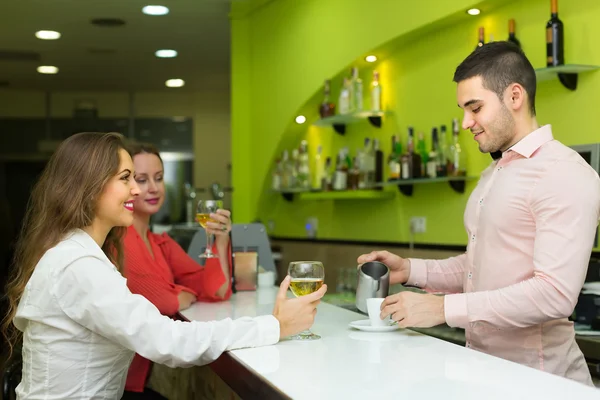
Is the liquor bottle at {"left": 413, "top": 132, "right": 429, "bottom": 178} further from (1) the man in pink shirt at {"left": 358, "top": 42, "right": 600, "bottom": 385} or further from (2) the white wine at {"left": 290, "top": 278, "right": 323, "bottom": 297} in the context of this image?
(2) the white wine at {"left": 290, "top": 278, "right": 323, "bottom": 297}

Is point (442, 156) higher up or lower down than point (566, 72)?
lower down

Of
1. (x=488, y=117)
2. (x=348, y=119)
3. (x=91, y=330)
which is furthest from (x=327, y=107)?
(x=91, y=330)

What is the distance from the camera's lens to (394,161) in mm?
4746

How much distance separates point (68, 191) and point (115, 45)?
6.17 meters

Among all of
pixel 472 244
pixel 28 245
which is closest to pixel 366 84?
pixel 472 244

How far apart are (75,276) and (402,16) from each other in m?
3.13

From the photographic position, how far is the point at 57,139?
1055 centimetres

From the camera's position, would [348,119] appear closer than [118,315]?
No

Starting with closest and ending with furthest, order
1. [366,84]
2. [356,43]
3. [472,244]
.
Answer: [472,244], [356,43], [366,84]

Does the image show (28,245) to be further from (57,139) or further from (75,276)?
(57,139)

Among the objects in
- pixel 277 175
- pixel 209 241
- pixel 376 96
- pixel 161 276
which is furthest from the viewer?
pixel 277 175

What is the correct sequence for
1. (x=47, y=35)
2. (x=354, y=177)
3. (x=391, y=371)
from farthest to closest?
(x=47, y=35) < (x=354, y=177) < (x=391, y=371)

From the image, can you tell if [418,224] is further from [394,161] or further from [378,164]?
[378,164]

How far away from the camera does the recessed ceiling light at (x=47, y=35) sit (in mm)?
7145
